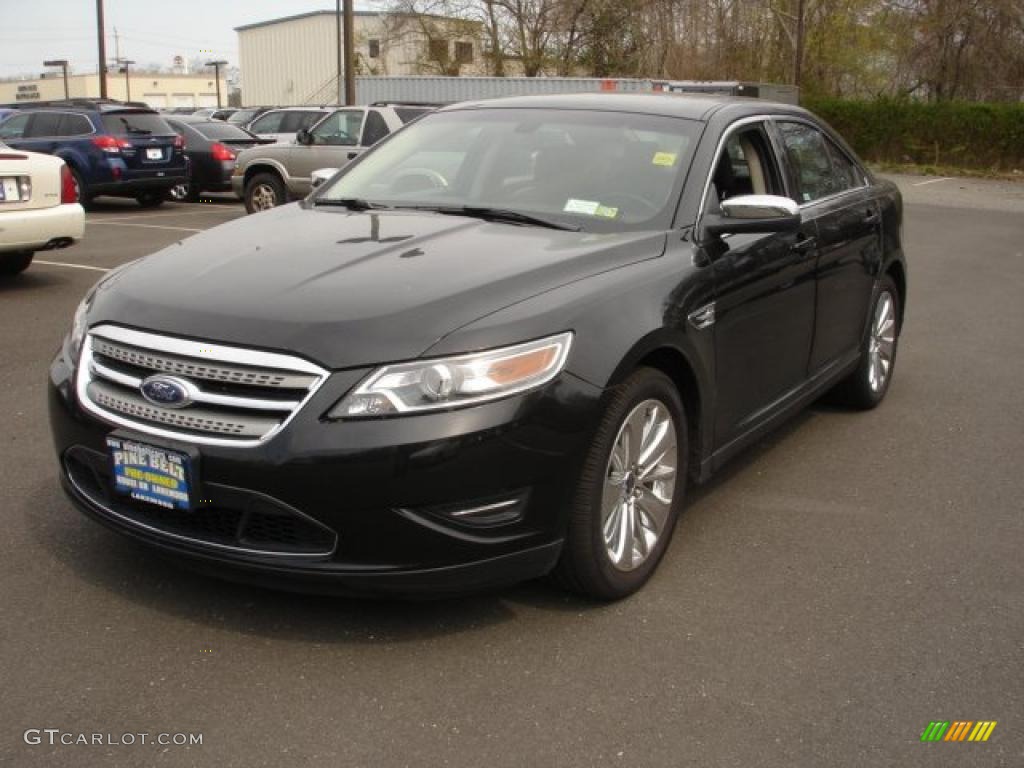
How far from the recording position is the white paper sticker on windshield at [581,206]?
4113 millimetres

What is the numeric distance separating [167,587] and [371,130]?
1217 centimetres

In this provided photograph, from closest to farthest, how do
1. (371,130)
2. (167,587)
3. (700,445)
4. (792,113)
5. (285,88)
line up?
(167,587)
(700,445)
(792,113)
(371,130)
(285,88)

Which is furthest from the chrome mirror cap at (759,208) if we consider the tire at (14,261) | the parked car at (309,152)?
the parked car at (309,152)

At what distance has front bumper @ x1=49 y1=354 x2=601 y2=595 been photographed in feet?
9.56

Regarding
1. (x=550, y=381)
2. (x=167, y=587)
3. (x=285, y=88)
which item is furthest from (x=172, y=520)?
(x=285, y=88)

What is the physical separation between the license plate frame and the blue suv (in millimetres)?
13819

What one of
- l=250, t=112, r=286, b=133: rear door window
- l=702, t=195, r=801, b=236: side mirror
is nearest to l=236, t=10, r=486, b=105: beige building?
l=250, t=112, r=286, b=133: rear door window

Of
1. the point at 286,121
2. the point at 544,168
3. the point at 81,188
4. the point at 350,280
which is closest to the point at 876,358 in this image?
the point at 544,168

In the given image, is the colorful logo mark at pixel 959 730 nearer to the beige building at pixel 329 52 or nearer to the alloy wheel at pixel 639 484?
the alloy wheel at pixel 639 484

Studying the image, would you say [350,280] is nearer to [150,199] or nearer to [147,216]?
[147,216]

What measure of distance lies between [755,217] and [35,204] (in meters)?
6.98

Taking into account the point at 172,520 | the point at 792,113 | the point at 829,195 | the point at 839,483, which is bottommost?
the point at 839,483

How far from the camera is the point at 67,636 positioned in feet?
10.6

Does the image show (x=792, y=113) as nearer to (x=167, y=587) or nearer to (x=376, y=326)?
(x=376, y=326)
